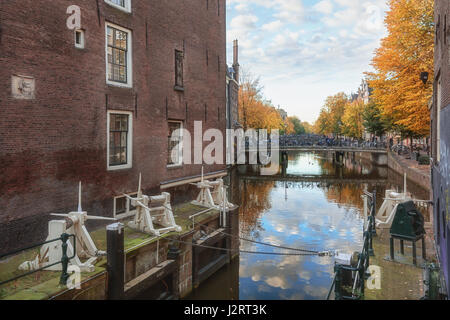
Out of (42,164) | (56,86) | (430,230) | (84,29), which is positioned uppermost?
(84,29)

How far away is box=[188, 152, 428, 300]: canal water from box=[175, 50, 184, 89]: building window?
700 cm

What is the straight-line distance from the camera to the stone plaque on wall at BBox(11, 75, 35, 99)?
755 cm

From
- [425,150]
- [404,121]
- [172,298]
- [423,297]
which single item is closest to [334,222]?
[404,121]

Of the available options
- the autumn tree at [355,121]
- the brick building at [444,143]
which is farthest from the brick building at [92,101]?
the autumn tree at [355,121]

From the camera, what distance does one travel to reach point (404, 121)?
22.6 meters

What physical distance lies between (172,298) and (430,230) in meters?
8.16

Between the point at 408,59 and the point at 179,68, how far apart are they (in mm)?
15704

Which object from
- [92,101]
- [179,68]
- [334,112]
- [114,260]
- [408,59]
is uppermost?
[334,112]

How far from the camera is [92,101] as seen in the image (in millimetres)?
9523

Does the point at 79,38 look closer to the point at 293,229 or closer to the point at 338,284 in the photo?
the point at 338,284

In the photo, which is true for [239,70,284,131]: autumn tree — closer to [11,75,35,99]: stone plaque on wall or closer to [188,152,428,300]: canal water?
[188,152,428,300]: canal water

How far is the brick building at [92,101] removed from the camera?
7.62 metres

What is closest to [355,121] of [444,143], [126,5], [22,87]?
[126,5]
